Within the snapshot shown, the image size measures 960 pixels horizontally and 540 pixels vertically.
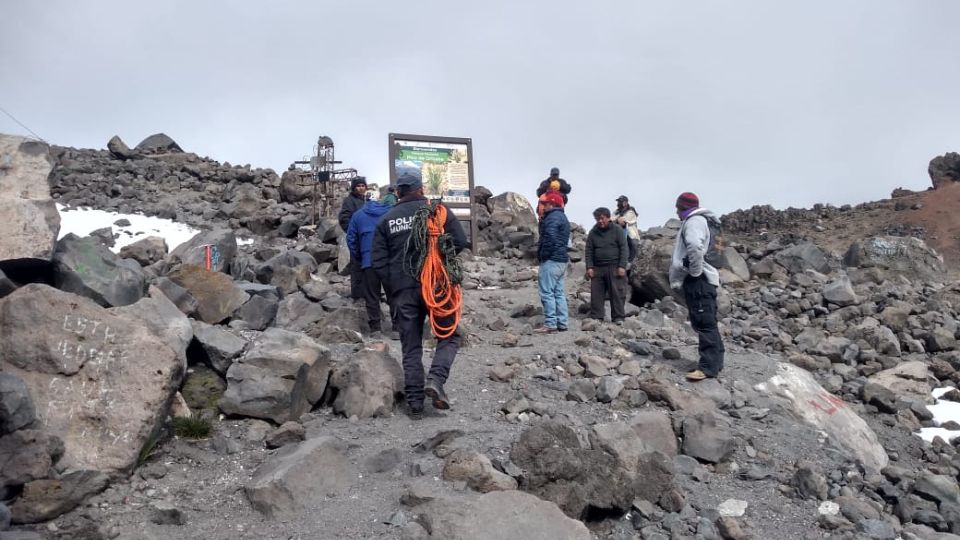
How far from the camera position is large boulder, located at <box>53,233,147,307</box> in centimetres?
600

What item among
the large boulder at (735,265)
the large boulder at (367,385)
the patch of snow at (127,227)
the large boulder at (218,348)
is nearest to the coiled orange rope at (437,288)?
the large boulder at (367,385)

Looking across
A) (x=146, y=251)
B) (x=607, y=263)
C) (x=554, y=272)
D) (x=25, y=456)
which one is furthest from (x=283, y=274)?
(x=25, y=456)

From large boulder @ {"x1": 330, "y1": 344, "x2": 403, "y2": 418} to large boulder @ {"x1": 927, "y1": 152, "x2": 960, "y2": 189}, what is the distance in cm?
3861

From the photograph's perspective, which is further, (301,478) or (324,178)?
(324,178)

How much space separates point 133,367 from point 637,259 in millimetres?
9460

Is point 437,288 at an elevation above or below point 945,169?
below

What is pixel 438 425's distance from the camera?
18.7 ft

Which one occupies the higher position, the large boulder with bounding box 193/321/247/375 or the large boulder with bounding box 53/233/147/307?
the large boulder with bounding box 53/233/147/307

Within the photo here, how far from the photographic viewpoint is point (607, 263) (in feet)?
33.5

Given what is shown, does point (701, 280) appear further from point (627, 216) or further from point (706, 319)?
point (627, 216)

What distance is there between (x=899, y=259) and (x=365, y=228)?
1298cm

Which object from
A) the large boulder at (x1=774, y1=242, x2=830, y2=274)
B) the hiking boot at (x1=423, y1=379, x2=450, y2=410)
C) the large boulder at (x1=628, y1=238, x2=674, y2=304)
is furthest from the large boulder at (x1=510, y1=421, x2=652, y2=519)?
the large boulder at (x1=774, y1=242, x2=830, y2=274)

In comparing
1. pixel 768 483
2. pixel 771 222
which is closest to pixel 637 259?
pixel 768 483

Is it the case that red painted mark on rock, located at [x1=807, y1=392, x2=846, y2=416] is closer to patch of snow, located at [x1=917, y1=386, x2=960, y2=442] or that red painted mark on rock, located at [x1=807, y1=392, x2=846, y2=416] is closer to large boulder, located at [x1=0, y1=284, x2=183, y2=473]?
patch of snow, located at [x1=917, y1=386, x2=960, y2=442]
